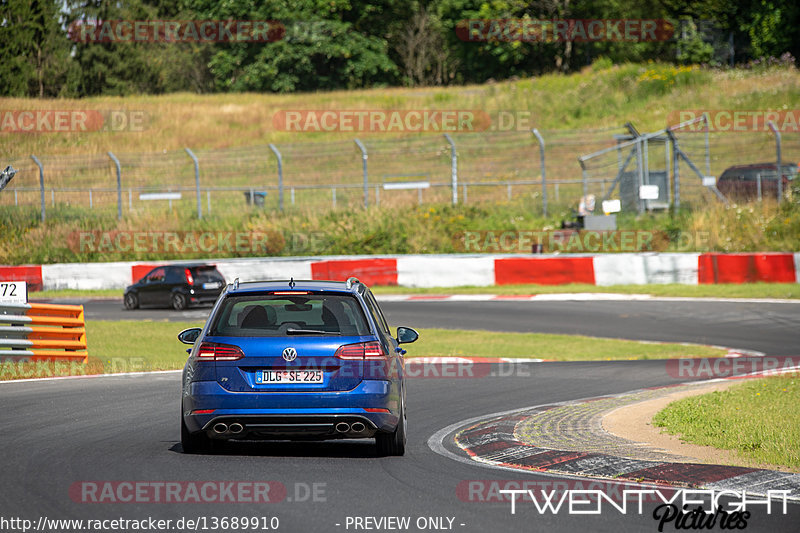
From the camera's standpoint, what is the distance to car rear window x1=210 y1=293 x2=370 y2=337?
338 inches

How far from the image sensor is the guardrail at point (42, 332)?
15977mm

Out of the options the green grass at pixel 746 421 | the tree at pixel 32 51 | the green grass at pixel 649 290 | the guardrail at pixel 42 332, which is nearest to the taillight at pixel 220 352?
the green grass at pixel 746 421

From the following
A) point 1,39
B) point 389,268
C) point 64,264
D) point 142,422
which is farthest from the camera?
point 1,39

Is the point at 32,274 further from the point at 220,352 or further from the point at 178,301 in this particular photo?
the point at 220,352

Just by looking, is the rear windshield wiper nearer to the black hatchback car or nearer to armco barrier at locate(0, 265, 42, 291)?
the black hatchback car

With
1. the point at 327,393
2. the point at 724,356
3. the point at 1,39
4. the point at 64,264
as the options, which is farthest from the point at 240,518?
the point at 1,39

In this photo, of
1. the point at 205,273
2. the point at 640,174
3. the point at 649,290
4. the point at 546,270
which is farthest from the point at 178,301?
the point at 640,174

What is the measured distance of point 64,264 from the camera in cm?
3238

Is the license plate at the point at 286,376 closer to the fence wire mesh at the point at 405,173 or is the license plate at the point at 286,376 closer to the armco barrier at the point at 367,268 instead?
the armco barrier at the point at 367,268

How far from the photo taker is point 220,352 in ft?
27.6

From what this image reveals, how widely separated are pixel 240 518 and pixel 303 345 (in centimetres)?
204

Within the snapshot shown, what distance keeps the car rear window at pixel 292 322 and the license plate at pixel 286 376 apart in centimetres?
29

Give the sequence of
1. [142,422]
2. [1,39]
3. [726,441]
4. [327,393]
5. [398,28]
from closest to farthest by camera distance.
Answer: [327,393]
[726,441]
[142,422]
[1,39]
[398,28]

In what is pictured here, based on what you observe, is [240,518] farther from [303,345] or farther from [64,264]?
[64,264]
